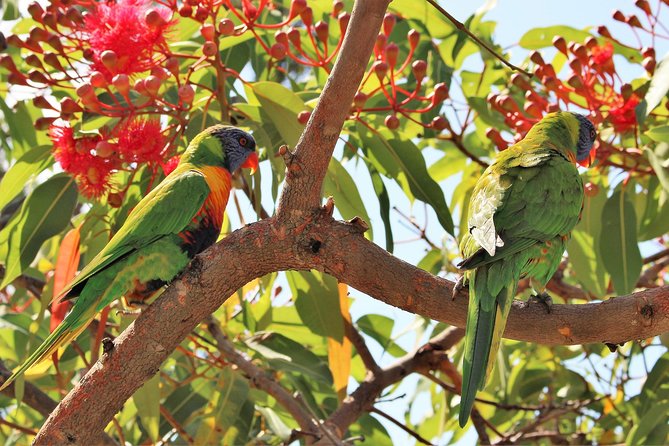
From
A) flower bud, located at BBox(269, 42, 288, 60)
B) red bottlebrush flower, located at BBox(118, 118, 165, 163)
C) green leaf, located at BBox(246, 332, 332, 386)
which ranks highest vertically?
flower bud, located at BBox(269, 42, 288, 60)

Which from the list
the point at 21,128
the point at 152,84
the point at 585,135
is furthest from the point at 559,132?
the point at 21,128

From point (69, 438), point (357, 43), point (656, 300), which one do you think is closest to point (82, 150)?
point (69, 438)

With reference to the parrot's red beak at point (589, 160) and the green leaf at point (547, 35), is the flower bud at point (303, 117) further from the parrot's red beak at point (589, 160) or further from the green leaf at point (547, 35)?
the green leaf at point (547, 35)

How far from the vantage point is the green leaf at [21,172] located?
2926 mm

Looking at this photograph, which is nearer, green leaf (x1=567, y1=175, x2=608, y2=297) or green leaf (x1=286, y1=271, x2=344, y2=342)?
green leaf (x1=286, y1=271, x2=344, y2=342)

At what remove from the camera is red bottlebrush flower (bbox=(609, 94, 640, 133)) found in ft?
9.39

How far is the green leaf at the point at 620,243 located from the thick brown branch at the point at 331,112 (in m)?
1.35

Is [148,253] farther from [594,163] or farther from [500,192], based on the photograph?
[594,163]

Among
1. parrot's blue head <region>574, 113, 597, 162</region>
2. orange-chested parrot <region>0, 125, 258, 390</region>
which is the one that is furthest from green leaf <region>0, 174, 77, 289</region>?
parrot's blue head <region>574, 113, 597, 162</region>

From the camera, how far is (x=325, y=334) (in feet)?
9.03

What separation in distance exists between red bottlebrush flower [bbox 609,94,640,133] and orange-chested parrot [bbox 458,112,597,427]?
0.73 ft

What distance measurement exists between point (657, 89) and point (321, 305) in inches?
48.6

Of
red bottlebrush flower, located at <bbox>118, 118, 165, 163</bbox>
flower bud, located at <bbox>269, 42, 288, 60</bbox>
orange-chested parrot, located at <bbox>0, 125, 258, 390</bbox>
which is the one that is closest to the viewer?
orange-chested parrot, located at <bbox>0, 125, 258, 390</bbox>

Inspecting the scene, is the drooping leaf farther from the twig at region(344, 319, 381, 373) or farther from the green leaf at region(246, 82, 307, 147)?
the green leaf at region(246, 82, 307, 147)
